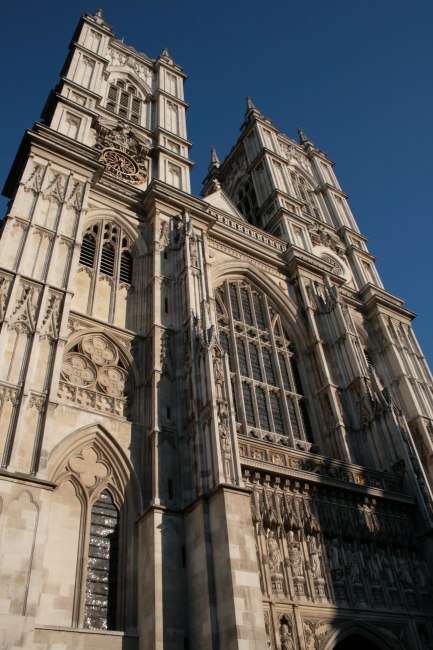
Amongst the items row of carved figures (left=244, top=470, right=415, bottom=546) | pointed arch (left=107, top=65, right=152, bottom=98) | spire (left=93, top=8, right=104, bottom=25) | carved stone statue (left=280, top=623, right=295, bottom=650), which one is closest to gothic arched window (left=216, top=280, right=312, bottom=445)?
row of carved figures (left=244, top=470, right=415, bottom=546)

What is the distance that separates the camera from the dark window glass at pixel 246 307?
73.1 ft

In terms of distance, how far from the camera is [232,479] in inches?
501

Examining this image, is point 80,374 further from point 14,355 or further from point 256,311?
point 256,311

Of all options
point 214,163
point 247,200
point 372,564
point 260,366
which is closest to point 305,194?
point 247,200

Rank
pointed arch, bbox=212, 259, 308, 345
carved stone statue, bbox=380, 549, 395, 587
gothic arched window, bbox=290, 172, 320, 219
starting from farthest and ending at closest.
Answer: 1. gothic arched window, bbox=290, 172, 320, 219
2. pointed arch, bbox=212, 259, 308, 345
3. carved stone statue, bbox=380, 549, 395, 587

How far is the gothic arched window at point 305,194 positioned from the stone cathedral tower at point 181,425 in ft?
24.0

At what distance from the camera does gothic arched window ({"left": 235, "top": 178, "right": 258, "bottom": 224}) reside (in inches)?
1317

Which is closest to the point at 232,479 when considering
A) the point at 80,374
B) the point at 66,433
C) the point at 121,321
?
the point at 66,433

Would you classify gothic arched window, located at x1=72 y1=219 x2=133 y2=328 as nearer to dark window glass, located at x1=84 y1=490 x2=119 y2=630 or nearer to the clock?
the clock

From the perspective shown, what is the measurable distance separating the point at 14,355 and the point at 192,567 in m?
6.44

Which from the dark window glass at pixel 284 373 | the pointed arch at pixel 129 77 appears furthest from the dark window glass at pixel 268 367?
the pointed arch at pixel 129 77

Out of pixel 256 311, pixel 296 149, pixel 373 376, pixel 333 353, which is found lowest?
pixel 373 376

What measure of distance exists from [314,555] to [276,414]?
610 centimetres

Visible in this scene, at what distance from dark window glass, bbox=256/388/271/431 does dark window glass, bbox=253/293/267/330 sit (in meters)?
3.62
